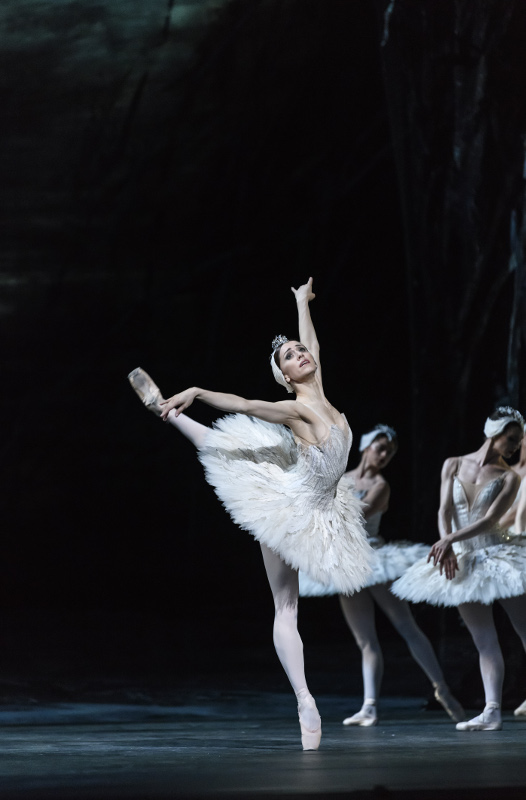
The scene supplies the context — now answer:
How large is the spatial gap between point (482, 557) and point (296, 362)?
1.43m

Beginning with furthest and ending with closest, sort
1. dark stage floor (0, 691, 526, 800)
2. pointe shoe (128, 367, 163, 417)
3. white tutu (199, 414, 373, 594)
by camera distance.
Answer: pointe shoe (128, 367, 163, 417) → white tutu (199, 414, 373, 594) → dark stage floor (0, 691, 526, 800)

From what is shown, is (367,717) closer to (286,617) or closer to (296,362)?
(286,617)

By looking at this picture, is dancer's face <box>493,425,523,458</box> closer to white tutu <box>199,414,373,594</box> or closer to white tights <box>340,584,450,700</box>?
white tights <box>340,584,450,700</box>

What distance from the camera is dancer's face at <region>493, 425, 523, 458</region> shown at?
4820 millimetres

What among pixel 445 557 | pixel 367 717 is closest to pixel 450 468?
pixel 445 557

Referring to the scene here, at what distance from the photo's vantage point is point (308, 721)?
3.61m

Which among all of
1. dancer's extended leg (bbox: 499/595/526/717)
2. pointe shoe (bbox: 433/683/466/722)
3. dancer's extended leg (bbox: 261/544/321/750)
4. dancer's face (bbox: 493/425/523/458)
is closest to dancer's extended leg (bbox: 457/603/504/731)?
dancer's extended leg (bbox: 499/595/526/717)

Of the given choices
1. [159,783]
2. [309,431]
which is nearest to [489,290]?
[309,431]

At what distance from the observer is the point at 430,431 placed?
22.4 feet

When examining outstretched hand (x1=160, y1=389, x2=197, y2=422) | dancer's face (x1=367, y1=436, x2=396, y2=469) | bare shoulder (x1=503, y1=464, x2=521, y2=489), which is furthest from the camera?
dancer's face (x1=367, y1=436, x2=396, y2=469)

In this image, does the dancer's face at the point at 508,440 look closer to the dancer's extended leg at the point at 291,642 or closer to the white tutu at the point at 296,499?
the white tutu at the point at 296,499

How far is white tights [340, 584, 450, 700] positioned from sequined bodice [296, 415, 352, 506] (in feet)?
4.90

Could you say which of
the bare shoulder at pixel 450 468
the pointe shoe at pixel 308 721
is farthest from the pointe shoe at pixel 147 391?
the bare shoulder at pixel 450 468

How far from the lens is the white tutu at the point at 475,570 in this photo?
15.3 feet
